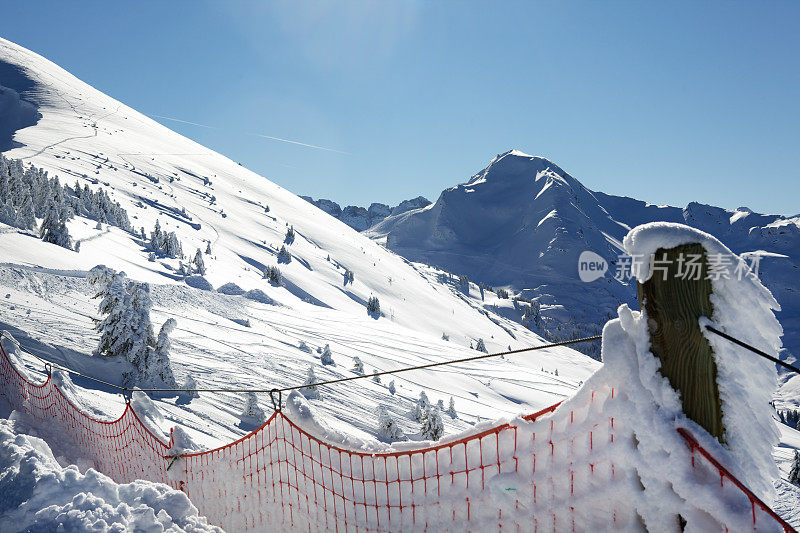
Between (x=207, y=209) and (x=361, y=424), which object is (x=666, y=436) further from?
(x=207, y=209)

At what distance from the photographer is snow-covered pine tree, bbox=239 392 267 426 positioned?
364 inches

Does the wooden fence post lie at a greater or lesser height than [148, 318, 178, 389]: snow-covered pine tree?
greater

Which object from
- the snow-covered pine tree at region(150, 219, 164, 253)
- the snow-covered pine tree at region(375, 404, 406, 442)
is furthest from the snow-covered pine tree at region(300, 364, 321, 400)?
the snow-covered pine tree at region(150, 219, 164, 253)

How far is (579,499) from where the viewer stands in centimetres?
206

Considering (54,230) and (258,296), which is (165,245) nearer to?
(258,296)

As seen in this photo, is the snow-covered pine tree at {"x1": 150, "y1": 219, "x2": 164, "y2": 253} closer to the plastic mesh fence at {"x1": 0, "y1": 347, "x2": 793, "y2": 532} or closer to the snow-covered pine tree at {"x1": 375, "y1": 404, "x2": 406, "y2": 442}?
the snow-covered pine tree at {"x1": 375, "y1": 404, "x2": 406, "y2": 442}

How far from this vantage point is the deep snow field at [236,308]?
1018 cm

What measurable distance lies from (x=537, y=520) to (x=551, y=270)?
658 ft

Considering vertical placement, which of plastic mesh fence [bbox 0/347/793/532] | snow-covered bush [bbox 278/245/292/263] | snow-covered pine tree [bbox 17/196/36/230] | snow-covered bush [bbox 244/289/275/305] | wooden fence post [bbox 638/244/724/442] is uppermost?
snow-covered bush [bbox 278/245/292/263]

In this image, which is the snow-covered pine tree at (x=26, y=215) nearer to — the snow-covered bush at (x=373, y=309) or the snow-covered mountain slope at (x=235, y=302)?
the snow-covered mountain slope at (x=235, y=302)

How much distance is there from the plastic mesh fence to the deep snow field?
58 cm

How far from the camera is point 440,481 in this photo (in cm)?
258

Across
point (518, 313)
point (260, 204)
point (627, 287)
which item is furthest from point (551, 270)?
point (260, 204)

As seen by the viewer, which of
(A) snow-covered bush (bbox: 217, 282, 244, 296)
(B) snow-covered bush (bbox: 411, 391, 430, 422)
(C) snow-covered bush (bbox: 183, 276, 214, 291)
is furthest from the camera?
(A) snow-covered bush (bbox: 217, 282, 244, 296)
